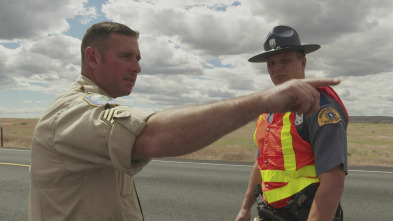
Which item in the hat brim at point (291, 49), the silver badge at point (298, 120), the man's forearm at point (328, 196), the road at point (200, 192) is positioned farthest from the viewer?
the road at point (200, 192)

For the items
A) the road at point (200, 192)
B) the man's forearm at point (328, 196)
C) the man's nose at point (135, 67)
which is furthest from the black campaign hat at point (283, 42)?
the road at point (200, 192)

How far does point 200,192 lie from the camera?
268 inches

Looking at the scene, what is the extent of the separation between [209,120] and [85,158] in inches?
19.4

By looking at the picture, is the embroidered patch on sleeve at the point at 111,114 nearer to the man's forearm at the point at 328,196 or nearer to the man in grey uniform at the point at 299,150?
the man in grey uniform at the point at 299,150

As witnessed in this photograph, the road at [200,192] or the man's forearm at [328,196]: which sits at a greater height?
the man's forearm at [328,196]

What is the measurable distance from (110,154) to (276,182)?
1445 mm

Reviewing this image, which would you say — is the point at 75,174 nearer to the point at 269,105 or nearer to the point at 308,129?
the point at 269,105

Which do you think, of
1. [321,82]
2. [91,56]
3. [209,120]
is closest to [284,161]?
[321,82]

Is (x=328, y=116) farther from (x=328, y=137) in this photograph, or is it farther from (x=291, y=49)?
(x=291, y=49)

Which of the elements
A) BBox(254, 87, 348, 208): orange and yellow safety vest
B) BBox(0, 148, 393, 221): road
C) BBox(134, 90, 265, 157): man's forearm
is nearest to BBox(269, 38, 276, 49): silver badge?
BBox(254, 87, 348, 208): orange and yellow safety vest

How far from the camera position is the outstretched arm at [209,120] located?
1178 mm

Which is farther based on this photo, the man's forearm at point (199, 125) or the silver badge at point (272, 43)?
the silver badge at point (272, 43)

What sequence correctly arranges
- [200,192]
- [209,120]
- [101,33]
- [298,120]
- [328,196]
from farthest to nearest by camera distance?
[200,192] → [298,120] → [328,196] → [101,33] → [209,120]

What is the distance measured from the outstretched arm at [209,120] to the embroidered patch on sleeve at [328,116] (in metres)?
0.89
